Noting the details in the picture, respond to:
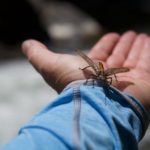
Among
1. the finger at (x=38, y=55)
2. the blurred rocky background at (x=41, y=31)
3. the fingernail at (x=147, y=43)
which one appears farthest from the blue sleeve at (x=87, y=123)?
the blurred rocky background at (x=41, y=31)

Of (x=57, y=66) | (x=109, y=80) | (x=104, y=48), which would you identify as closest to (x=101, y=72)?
(x=109, y=80)

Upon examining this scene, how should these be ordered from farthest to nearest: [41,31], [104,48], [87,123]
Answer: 1. [41,31]
2. [104,48]
3. [87,123]

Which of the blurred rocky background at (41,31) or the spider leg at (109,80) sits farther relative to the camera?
the blurred rocky background at (41,31)

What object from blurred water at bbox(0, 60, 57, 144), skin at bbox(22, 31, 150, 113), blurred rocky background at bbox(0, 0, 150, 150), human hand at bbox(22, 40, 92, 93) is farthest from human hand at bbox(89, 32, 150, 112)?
blurred water at bbox(0, 60, 57, 144)

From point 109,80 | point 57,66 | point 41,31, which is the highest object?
point 41,31

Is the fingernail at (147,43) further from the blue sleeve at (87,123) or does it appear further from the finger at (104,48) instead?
the blue sleeve at (87,123)

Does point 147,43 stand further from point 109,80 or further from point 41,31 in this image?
point 41,31
